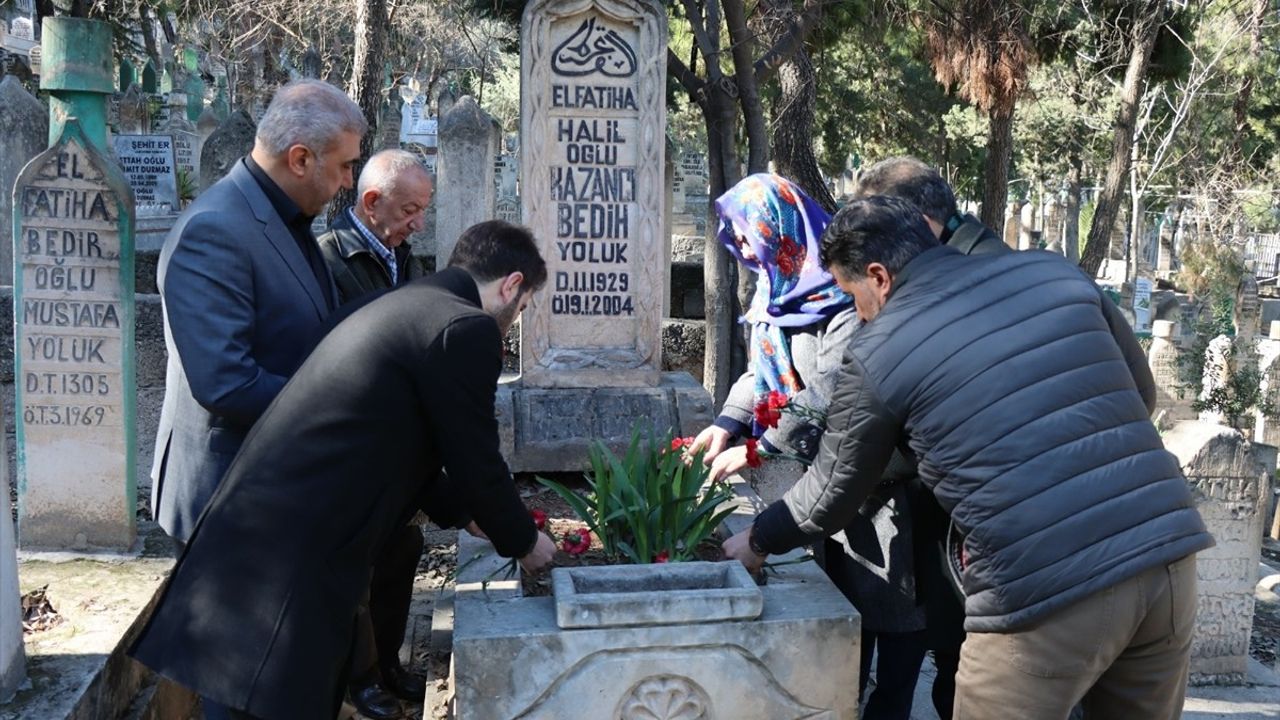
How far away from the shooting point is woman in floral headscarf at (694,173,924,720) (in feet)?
10.2

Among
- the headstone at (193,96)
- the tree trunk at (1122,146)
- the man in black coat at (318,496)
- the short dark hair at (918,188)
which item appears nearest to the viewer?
the man in black coat at (318,496)

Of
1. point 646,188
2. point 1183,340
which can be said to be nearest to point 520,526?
point 646,188

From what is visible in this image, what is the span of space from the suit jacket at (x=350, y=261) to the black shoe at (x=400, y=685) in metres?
1.22

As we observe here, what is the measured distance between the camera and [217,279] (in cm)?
265

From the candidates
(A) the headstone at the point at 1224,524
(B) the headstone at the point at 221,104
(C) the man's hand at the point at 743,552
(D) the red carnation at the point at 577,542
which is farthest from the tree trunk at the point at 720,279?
(B) the headstone at the point at 221,104

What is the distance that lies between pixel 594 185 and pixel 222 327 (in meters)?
2.66

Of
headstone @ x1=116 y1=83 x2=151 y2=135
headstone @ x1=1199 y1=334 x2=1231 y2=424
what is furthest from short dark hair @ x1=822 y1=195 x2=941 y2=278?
headstone @ x1=116 y1=83 x2=151 y2=135

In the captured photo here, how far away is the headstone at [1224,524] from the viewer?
4.38 metres

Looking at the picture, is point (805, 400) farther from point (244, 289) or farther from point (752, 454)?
point (244, 289)

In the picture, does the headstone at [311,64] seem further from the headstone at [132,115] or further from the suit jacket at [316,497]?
the suit jacket at [316,497]

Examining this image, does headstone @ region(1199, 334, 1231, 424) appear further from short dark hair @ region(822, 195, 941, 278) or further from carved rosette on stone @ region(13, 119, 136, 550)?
carved rosette on stone @ region(13, 119, 136, 550)

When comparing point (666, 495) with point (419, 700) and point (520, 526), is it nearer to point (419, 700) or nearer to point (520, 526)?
point (520, 526)

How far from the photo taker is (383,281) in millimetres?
3887

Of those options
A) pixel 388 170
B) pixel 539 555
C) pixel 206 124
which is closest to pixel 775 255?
pixel 539 555
